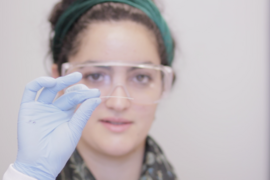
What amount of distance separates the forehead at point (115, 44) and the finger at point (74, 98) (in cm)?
23

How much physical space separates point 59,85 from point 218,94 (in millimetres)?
1093

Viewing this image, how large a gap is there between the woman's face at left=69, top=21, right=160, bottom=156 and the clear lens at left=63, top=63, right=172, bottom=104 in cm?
3

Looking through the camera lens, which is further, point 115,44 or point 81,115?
point 115,44

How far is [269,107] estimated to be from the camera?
1.56 m

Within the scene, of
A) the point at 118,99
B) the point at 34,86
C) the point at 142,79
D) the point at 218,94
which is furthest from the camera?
the point at 218,94

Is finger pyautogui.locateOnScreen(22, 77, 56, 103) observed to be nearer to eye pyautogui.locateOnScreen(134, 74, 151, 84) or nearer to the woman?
the woman

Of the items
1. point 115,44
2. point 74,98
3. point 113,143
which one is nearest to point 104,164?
point 113,143

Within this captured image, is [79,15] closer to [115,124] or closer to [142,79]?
[142,79]

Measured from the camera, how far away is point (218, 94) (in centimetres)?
149

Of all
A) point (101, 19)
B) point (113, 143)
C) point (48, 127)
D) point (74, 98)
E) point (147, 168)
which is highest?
point (101, 19)

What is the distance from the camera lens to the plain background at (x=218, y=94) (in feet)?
4.79

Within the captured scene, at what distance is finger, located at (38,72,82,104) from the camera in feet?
2.52

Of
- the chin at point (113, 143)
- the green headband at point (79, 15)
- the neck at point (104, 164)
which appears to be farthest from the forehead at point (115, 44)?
the neck at point (104, 164)

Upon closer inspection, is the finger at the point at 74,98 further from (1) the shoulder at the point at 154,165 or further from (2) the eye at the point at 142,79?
(1) the shoulder at the point at 154,165
